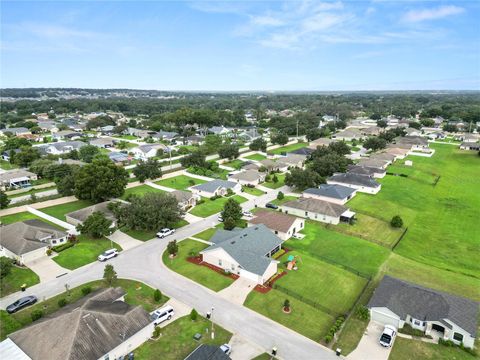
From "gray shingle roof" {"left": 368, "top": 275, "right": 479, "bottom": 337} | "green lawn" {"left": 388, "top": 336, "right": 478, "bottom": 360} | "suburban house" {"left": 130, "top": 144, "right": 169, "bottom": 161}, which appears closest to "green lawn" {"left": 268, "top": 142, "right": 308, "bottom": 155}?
"suburban house" {"left": 130, "top": 144, "right": 169, "bottom": 161}

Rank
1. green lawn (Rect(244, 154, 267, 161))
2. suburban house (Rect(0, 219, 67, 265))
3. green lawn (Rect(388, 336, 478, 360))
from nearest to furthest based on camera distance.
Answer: green lawn (Rect(388, 336, 478, 360)), suburban house (Rect(0, 219, 67, 265)), green lawn (Rect(244, 154, 267, 161))

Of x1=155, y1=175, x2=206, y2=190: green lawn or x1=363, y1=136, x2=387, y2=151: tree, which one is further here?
x1=363, y1=136, x2=387, y2=151: tree

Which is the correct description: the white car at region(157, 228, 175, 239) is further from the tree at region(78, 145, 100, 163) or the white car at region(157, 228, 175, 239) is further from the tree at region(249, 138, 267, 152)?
the tree at region(249, 138, 267, 152)

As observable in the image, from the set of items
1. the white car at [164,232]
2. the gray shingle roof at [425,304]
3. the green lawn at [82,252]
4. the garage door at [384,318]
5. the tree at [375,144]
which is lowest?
the garage door at [384,318]

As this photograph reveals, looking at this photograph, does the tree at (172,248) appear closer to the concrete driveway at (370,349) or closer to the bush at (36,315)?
the bush at (36,315)

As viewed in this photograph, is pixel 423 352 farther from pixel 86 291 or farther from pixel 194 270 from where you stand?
pixel 86 291

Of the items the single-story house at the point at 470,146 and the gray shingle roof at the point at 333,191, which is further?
the single-story house at the point at 470,146

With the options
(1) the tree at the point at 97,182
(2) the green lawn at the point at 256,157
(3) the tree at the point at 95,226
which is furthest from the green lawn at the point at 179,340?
(2) the green lawn at the point at 256,157
